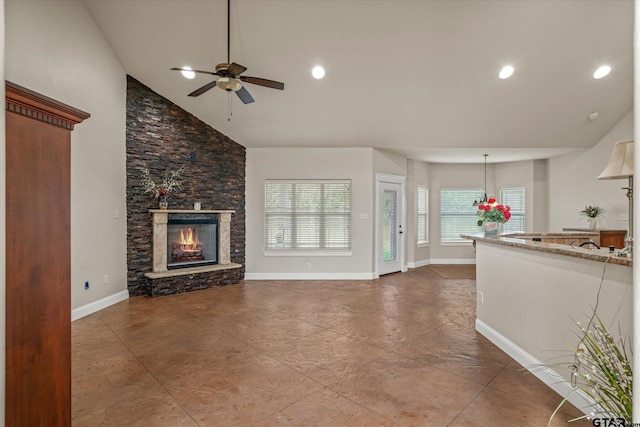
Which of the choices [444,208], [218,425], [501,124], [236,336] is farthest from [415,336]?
[444,208]

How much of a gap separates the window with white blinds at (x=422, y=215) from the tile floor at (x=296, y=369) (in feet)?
12.0

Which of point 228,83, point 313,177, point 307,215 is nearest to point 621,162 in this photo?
point 228,83

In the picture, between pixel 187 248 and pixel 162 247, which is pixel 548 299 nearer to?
pixel 162 247

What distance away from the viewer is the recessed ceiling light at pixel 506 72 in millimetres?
4445

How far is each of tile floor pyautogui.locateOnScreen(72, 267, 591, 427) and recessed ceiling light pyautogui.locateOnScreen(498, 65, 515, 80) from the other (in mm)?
3255

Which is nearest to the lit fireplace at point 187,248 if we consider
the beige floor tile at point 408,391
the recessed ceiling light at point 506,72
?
the beige floor tile at point 408,391

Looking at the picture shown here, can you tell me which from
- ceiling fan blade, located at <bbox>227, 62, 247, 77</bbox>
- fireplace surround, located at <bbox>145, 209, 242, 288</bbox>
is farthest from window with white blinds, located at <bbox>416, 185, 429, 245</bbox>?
ceiling fan blade, located at <bbox>227, 62, 247, 77</bbox>

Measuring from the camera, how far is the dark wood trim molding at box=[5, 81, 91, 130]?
1170 millimetres

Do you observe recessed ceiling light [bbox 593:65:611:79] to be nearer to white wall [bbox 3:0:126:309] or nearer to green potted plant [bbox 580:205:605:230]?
green potted plant [bbox 580:205:605:230]

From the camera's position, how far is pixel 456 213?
831cm

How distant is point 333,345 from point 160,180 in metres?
3.86

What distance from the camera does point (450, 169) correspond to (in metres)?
8.26

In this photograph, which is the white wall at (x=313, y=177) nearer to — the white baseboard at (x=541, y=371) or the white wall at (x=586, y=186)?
the white baseboard at (x=541, y=371)

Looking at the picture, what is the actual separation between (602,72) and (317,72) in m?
3.99
